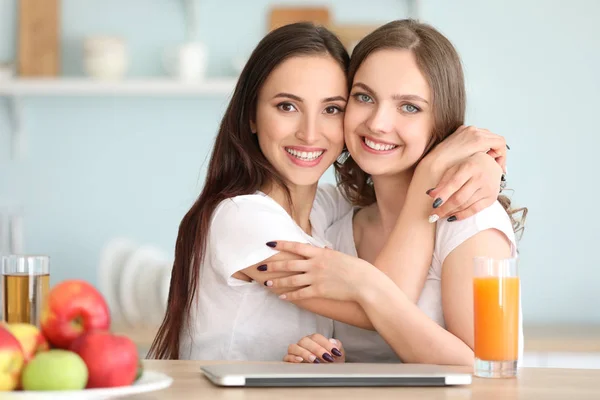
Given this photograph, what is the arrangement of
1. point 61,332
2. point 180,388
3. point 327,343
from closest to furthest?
point 61,332 → point 180,388 → point 327,343

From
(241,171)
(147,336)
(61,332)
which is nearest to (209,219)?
(241,171)

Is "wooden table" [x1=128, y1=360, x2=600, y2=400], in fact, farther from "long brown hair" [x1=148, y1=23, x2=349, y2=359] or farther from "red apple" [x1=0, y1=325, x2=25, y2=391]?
"long brown hair" [x1=148, y1=23, x2=349, y2=359]

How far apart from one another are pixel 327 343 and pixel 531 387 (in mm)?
429

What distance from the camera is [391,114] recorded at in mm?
1912

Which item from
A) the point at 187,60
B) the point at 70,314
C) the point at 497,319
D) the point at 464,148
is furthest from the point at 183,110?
the point at 70,314

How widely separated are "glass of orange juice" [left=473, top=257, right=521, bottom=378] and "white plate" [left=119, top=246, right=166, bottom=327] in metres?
2.11

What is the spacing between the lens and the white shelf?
3439mm

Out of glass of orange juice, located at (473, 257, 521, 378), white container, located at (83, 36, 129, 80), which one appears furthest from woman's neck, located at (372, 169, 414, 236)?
white container, located at (83, 36, 129, 80)

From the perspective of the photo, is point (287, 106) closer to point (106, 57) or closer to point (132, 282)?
point (132, 282)

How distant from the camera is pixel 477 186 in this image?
1.77m

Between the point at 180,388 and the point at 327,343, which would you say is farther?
the point at 327,343

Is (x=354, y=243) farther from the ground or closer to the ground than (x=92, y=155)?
closer to the ground

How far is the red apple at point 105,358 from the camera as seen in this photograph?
1060mm

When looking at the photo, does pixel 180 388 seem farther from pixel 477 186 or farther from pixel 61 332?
pixel 477 186
